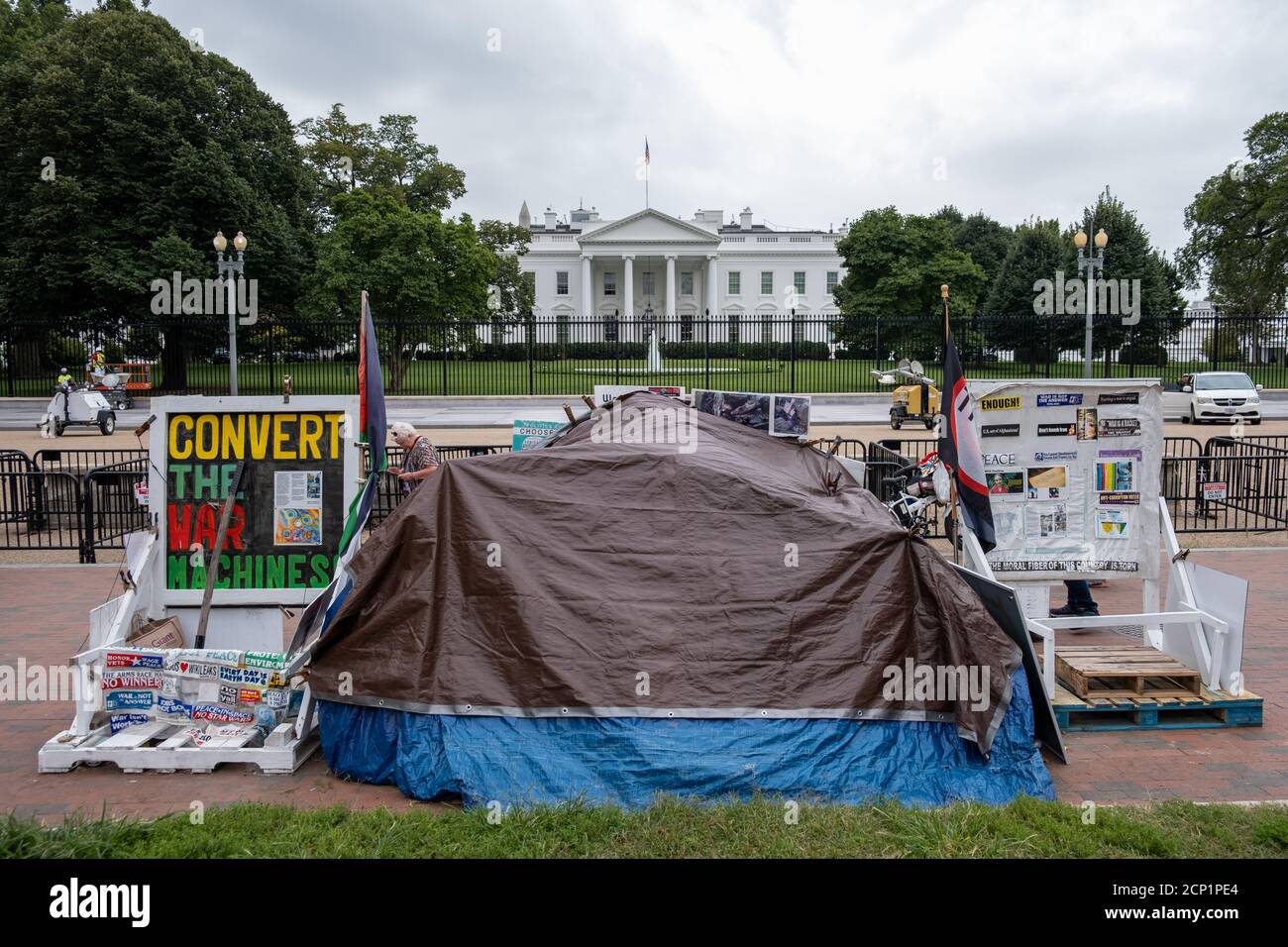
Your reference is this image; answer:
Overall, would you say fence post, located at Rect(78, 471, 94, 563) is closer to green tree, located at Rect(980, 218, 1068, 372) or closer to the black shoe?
the black shoe

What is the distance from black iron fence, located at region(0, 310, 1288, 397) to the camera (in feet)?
109

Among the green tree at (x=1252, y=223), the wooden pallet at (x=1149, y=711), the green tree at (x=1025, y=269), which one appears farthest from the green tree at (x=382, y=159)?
the wooden pallet at (x=1149, y=711)

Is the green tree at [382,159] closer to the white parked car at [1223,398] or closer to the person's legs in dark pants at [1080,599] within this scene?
the white parked car at [1223,398]

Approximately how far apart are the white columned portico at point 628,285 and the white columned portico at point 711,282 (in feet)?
21.3

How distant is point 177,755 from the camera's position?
5.38m

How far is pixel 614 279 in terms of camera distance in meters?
82.1

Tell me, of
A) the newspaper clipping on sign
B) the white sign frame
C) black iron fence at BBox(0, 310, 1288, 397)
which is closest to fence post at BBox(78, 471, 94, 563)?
the white sign frame

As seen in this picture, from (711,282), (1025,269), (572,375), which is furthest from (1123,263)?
(711,282)

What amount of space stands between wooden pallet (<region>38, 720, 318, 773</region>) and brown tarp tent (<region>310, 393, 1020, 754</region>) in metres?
0.43

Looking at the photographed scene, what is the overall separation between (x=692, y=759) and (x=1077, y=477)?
4014 millimetres

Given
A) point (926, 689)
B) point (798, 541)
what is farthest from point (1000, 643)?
point (798, 541)

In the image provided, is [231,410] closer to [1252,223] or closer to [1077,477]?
[1077,477]

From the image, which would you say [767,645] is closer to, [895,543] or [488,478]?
[895,543]

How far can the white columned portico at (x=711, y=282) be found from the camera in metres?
78.8
